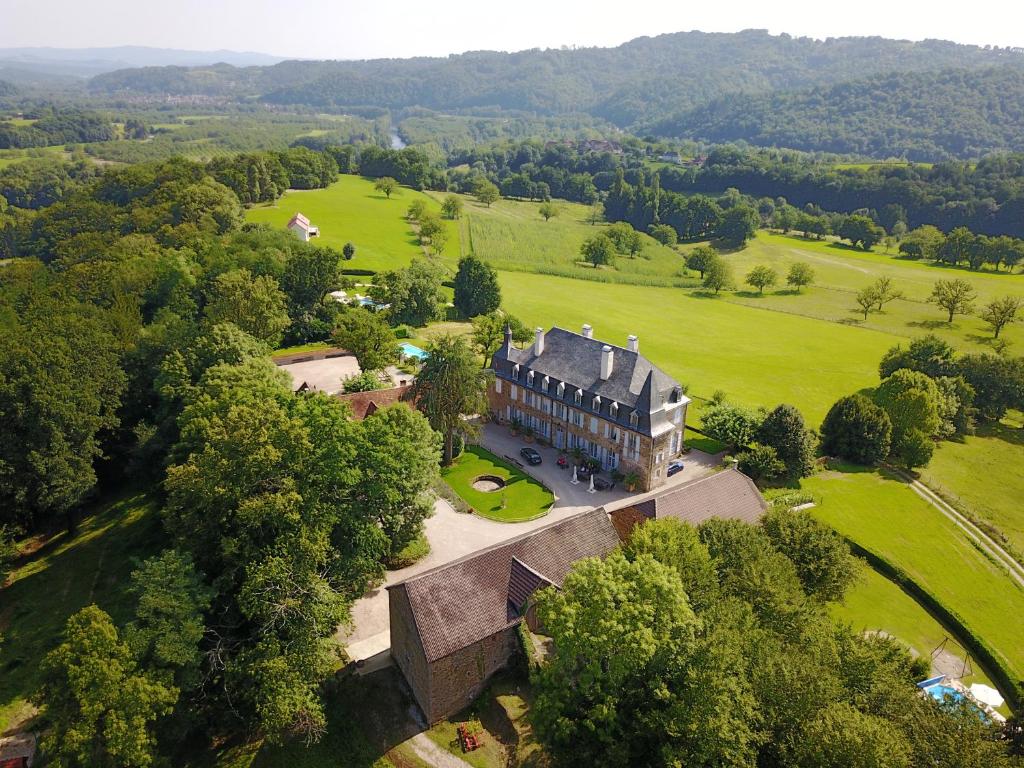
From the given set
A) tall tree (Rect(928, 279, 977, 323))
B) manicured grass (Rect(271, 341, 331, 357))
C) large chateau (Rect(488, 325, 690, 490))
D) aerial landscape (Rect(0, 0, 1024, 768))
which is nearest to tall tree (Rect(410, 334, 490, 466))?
aerial landscape (Rect(0, 0, 1024, 768))

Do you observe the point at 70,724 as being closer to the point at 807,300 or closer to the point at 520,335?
the point at 520,335

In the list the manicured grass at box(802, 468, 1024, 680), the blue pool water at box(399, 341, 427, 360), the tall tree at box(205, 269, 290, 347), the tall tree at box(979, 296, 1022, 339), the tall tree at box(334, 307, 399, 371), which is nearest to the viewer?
the manicured grass at box(802, 468, 1024, 680)

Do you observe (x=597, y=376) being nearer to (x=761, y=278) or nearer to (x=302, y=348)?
(x=302, y=348)

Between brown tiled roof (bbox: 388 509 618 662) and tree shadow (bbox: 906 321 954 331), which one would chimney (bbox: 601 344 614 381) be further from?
tree shadow (bbox: 906 321 954 331)

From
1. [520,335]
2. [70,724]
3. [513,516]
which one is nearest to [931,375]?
[520,335]

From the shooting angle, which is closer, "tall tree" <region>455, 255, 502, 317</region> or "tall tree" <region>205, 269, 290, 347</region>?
"tall tree" <region>205, 269, 290, 347</region>

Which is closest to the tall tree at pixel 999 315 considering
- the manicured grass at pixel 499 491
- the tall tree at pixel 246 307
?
the manicured grass at pixel 499 491
